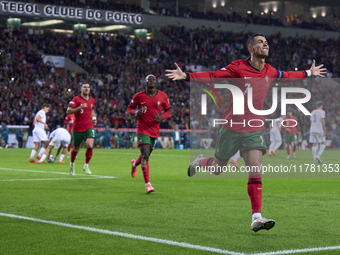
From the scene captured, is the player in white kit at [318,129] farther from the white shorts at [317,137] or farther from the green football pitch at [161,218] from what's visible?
the green football pitch at [161,218]

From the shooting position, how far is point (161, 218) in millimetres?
7676

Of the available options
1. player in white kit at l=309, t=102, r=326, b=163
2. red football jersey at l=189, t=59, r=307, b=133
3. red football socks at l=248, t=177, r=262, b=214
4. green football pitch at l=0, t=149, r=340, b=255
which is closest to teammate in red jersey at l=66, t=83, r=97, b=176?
green football pitch at l=0, t=149, r=340, b=255

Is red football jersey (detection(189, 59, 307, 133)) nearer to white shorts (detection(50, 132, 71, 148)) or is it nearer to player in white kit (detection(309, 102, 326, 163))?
white shorts (detection(50, 132, 71, 148))

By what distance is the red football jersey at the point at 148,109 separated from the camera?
11320mm

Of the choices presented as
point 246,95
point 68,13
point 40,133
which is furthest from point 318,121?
point 68,13

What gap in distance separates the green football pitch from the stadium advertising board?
31896 millimetres

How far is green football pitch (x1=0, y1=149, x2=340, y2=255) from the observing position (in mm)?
5711

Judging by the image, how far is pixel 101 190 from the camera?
11.5 meters

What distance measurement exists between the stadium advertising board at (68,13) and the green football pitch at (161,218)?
105 ft

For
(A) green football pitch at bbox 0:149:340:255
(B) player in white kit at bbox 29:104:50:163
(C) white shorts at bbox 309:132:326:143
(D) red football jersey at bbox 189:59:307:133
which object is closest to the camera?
(A) green football pitch at bbox 0:149:340:255

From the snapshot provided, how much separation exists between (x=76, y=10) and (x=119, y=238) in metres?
41.0

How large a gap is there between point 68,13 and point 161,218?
39.3 metres

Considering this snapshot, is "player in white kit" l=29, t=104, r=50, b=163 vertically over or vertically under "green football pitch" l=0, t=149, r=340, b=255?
over

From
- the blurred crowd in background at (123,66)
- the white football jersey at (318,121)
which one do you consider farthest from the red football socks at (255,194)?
the blurred crowd in background at (123,66)
